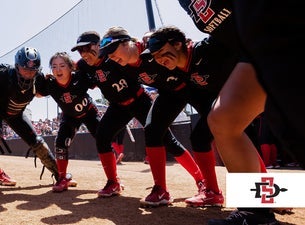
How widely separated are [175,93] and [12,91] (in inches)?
88.5

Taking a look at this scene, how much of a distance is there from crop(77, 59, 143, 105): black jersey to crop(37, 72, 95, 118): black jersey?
1.43 ft

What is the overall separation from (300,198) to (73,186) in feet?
12.2

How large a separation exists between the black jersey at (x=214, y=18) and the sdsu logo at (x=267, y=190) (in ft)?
2.91

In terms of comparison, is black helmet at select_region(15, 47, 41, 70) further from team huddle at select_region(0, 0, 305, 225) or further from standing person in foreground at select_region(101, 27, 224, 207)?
standing person in foreground at select_region(101, 27, 224, 207)

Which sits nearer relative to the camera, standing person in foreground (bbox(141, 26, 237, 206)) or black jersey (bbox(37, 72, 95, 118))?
standing person in foreground (bbox(141, 26, 237, 206))

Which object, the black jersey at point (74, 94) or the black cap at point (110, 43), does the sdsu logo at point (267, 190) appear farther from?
the black jersey at point (74, 94)

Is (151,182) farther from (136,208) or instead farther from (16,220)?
(16,220)

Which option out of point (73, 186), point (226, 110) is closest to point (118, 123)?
point (73, 186)

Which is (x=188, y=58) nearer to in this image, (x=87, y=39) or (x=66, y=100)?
(x=87, y=39)

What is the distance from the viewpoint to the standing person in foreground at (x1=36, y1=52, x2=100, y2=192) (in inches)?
171

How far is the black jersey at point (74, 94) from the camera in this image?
4367mm

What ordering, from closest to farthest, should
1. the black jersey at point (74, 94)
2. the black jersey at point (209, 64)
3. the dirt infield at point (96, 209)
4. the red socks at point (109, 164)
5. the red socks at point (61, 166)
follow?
the dirt infield at point (96, 209) → the black jersey at point (209, 64) → the red socks at point (109, 164) → the black jersey at point (74, 94) → the red socks at point (61, 166)

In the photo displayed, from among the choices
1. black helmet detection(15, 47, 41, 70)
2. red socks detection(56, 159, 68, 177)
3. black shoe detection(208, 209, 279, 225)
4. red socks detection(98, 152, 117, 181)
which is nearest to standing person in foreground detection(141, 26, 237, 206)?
red socks detection(98, 152, 117, 181)

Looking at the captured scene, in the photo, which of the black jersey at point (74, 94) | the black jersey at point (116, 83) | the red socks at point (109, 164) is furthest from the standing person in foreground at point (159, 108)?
the black jersey at point (74, 94)
